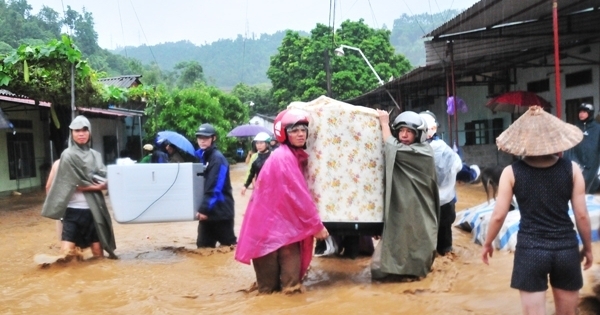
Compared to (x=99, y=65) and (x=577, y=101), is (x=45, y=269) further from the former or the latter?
(x=99, y=65)

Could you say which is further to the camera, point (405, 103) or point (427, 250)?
point (405, 103)

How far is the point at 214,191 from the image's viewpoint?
260 inches

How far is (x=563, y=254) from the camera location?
318 centimetres

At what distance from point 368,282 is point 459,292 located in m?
0.81

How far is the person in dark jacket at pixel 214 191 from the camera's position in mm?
6582

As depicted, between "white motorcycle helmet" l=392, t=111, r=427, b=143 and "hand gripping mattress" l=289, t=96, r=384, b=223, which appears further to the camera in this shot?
"white motorcycle helmet" l=392, t=111, r=427, b=143

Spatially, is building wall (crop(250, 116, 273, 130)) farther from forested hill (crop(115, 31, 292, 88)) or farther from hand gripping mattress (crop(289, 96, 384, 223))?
hand gripping mattress (crop(289, 96, 384, 223))

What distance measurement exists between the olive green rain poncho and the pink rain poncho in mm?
2274

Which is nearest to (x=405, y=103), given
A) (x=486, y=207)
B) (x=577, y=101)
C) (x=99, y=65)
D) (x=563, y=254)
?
(x=577, y=101)

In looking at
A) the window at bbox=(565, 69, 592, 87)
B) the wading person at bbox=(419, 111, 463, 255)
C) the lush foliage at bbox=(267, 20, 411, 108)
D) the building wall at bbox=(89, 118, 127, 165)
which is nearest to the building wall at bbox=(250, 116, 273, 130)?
the lush foliage at bbox=(267, 20, 411, 108)

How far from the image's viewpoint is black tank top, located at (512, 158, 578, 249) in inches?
125

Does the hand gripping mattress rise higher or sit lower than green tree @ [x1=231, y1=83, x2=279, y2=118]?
lower

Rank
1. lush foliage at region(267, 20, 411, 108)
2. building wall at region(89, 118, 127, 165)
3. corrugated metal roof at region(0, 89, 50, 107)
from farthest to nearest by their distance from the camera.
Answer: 1. lush foliage at region(267, 20, 411, 108)
2. building wall at region(89, 118, 127, 165)
3. corrugated metal roof at region(0, 89, 50, 107)

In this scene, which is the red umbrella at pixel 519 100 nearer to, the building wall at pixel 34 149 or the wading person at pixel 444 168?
the wading person at pixel 444 168
